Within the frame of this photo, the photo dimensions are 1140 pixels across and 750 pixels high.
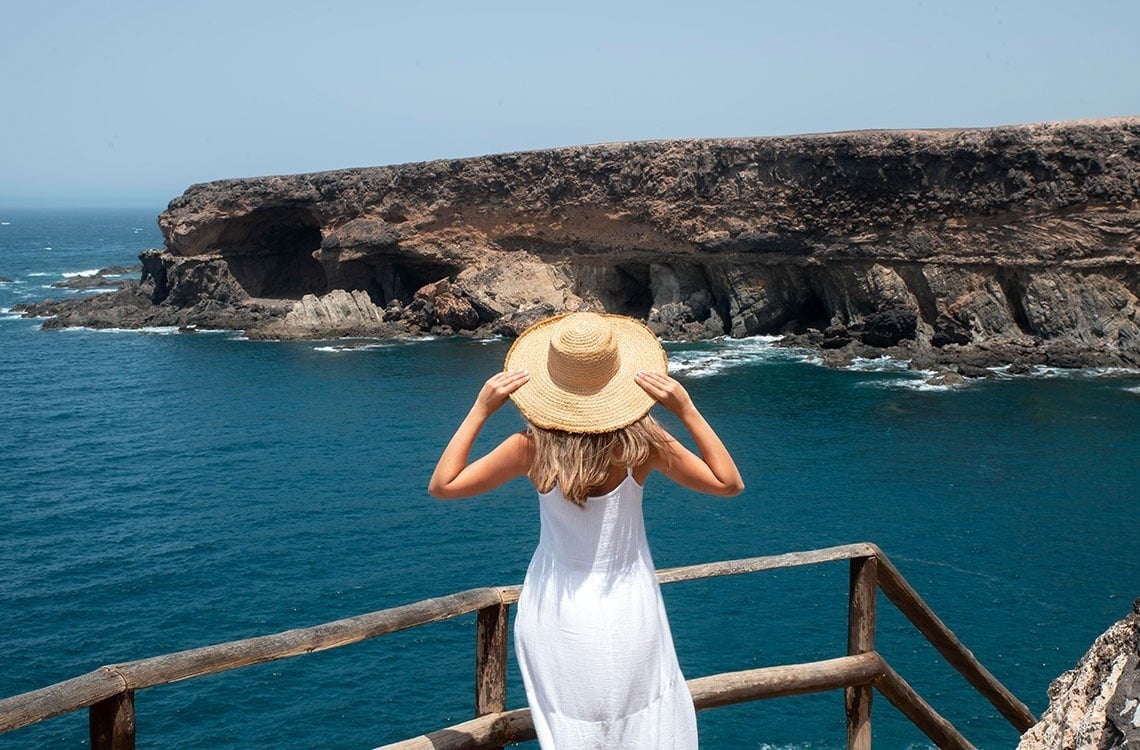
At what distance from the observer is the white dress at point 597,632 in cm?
399

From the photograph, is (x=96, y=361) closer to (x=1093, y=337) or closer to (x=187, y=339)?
(x=187, y=339)

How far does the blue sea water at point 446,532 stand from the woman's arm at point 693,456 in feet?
48.6

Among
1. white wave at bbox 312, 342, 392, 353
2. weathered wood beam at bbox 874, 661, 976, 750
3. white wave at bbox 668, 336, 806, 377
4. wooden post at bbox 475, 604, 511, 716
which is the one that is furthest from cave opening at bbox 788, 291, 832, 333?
wooden post at bbox 475, 604, 511, 716

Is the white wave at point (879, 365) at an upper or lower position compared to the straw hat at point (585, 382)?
lower

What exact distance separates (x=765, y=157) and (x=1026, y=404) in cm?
1913

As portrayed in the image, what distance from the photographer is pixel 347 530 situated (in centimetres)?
2839

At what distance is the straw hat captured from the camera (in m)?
3.86

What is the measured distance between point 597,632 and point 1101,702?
171 centimetres

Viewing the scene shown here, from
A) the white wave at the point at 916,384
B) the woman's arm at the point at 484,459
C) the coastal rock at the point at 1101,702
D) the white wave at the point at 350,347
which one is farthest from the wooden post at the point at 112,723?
the white wave at the point at 350,347

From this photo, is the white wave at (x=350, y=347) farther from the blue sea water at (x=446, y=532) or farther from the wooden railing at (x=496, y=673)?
the wooden railing at (x=496, y=673)

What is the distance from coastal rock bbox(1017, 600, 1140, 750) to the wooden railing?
4.86 ft

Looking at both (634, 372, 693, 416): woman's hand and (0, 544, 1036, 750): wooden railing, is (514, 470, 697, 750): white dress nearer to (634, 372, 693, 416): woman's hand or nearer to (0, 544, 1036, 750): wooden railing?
(634, 372, 693, 416): woman's hand

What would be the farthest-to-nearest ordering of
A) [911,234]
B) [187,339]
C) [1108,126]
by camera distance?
[187,339]
[911,234]
[1108,126]

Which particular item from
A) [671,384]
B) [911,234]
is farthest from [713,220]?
[671,384]
